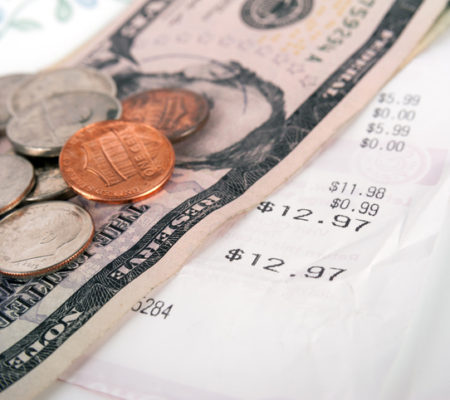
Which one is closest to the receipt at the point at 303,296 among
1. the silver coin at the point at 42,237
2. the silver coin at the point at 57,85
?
the silver coin at the point at 42,237

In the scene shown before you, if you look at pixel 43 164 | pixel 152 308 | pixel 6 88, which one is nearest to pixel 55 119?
pixel 43 164

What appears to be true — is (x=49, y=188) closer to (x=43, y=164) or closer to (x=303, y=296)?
(x=43, y=164)

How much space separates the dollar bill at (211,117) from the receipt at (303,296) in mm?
28

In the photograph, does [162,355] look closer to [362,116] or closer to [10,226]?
[10,226]

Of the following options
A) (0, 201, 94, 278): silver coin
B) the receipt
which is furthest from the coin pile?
the receipt

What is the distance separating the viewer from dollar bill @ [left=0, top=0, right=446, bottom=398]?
55 cm

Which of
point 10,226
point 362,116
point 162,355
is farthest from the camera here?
point 362,116

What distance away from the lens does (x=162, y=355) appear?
0.52m

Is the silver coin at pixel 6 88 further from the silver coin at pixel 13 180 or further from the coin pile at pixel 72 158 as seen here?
the silver coin at pixel 13 180

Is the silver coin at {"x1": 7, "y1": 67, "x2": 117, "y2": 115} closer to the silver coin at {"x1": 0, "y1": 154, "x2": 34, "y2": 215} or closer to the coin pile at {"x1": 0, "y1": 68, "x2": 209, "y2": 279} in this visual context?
the coin pile at {"x1": 0, "y1": 68, "x2": 209, "y2": 279}

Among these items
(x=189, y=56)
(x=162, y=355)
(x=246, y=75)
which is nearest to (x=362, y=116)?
(x=246, y=75)

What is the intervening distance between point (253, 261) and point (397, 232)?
16 cm

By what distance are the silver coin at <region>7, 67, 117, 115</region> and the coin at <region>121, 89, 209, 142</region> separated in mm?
64

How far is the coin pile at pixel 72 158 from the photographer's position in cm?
61
